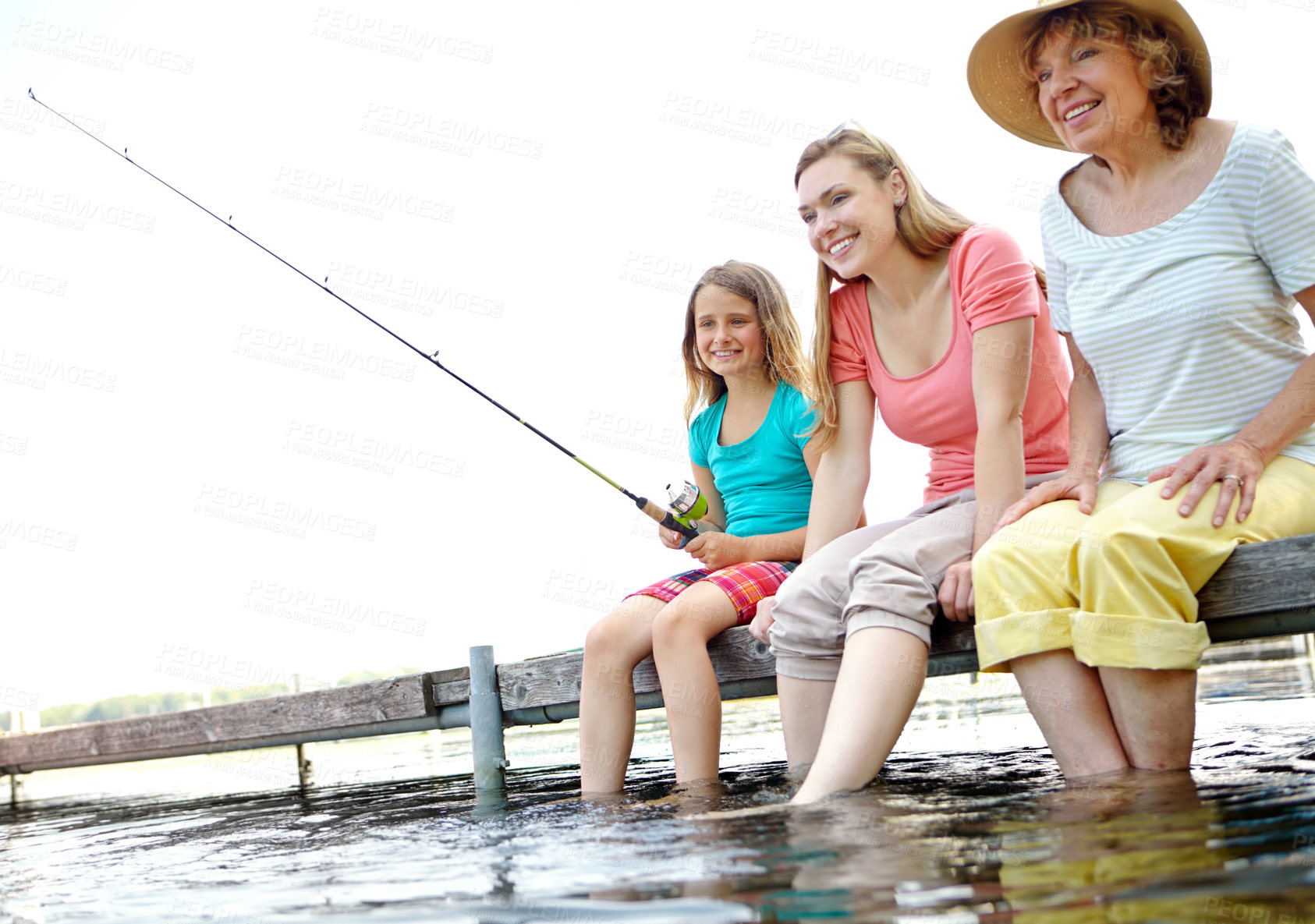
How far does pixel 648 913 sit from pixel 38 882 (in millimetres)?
1677

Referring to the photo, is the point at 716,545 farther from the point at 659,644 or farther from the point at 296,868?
the point at 296,868

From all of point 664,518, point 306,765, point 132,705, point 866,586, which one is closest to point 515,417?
point 664,518

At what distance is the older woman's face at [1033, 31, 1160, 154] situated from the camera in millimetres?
2037

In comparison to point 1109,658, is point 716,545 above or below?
above

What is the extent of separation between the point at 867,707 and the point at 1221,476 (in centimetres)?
71

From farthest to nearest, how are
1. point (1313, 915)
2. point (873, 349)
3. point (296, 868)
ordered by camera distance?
1. point (873, 349)
2. point (296, 868)
3. point (1313, 915)

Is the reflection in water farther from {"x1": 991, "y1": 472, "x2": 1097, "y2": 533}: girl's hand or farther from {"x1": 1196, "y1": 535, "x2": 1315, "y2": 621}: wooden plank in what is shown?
{"x1": 991, "y1": 472, "x2": 1097, "y2": 533}: girl's hand

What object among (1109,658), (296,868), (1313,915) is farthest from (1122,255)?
(296,868)

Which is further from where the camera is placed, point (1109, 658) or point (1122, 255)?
point (1122, 255)

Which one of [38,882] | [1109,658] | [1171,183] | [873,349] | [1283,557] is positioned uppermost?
[1171,183]

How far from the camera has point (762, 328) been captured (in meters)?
3.05

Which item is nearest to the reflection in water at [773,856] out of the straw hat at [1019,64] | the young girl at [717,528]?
the young girl at [717,528]

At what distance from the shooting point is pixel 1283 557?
182 centimetres

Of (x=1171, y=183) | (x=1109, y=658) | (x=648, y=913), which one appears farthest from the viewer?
(x=1171, y=183)
